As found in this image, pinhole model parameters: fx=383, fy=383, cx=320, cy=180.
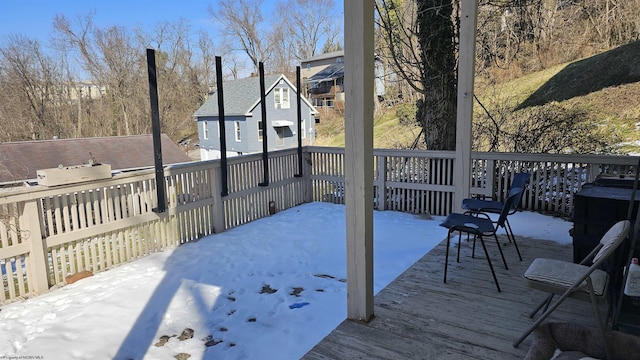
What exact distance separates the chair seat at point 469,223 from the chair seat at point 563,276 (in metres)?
0.73

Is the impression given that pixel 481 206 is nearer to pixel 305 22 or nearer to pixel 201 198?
pixel 201 198

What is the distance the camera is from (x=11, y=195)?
126 inches

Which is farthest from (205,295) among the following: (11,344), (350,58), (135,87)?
(135,87)

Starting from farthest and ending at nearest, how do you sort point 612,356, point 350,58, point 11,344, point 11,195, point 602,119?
point 602,119 < point 11,195 < point 11,344 < point 350,58 < point 612,356

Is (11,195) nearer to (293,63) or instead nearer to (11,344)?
(11,344)

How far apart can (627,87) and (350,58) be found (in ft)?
34.6

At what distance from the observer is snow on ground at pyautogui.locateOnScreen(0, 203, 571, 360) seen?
259 cm

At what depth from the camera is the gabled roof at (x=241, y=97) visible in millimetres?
16938

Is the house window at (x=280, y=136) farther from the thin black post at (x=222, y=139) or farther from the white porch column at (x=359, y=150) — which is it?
the white porch column at (x=359, y=150)

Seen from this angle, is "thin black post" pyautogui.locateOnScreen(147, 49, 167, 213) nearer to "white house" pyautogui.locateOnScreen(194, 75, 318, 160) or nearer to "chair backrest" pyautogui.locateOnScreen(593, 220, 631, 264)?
"chair backrest" pyautogui.locateOnScreen(593, 220, 631, 264)

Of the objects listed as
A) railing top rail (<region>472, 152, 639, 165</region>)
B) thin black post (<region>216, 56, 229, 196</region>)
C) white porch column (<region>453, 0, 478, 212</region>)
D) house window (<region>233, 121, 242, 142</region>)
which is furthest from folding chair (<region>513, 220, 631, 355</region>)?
house window (<region>233, 121, 242, 142</region>)

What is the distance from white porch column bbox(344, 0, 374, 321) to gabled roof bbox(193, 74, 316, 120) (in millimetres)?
14877

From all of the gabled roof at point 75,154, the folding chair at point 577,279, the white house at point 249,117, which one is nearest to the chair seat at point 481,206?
the folding chair at point 577,279

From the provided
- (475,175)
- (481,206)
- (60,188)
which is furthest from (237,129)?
(481,206)
